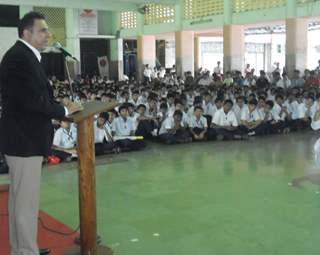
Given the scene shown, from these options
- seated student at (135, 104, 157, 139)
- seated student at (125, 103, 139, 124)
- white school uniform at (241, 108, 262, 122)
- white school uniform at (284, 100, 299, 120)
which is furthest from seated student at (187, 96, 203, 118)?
white school uniform at (284, 100, 299, 120)

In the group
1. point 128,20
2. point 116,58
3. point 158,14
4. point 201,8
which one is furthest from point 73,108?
point 116,58

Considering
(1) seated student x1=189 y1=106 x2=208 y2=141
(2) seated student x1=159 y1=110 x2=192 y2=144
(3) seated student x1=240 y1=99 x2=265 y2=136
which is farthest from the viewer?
(3) seated student x1=240 y1=99 x2=265 y2=136

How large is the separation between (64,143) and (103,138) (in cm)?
64

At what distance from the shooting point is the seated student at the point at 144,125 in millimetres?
8656

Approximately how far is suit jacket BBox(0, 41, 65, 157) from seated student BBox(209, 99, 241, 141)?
6.09 metres

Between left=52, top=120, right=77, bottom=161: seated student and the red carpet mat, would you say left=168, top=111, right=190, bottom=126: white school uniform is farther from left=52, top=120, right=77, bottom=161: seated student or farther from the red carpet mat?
the red carpet mat

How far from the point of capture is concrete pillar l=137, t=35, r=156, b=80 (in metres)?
19.5

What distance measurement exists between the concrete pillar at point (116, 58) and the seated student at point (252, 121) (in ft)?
41.4

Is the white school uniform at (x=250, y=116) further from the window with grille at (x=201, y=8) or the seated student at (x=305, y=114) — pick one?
the window with grille at (x=201, y=8)

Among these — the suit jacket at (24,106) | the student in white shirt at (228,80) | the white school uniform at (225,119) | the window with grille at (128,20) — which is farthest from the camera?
the window with grille at (128,20)

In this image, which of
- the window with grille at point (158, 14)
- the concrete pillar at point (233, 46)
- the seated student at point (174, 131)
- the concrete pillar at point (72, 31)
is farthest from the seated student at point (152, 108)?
the concrete pillar at point (72, 31)

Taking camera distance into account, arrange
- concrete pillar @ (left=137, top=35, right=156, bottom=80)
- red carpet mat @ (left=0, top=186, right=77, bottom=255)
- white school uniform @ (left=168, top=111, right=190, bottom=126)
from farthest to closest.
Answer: concrete pillar @ (left=137, top=35, right=156, bottom=80) < white school uniform @ (left=168, top=111, right=190, bottom=126) < red carpet mat @ (left=0, top=186, right=77, bottom=255)

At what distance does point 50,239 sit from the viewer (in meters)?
3.65

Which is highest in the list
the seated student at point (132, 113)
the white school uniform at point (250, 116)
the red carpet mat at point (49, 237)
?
the seated student at point (132, 113)
